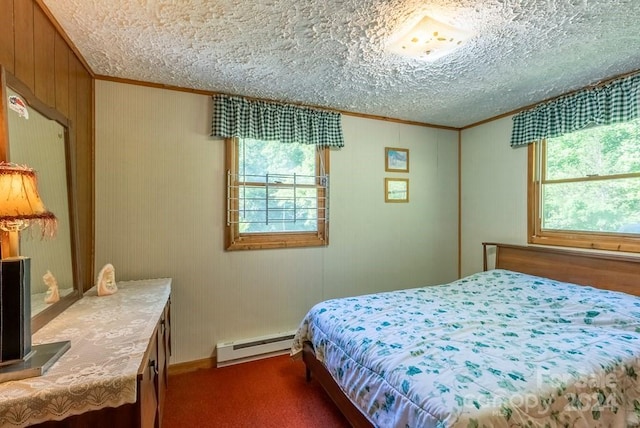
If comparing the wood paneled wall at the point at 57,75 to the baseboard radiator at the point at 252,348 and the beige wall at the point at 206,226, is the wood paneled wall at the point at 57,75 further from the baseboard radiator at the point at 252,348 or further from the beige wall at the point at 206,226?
the baseboard radiator at the point at 252,348

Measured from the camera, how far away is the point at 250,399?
7.10 ft

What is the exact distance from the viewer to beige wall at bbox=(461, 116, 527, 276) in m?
3.12

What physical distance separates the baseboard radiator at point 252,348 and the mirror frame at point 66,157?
1.24m

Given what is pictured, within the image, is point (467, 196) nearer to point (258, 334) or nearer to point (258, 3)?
point (258, 334)

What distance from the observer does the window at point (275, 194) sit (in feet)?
9.02

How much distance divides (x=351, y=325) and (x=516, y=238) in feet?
7.53

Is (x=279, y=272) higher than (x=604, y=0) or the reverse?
the reverse

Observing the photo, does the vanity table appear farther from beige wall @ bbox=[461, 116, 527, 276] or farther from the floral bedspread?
beige wall @ bbox=[461, 116, 527, 276]

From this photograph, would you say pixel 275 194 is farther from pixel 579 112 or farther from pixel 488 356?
pixel 579 112

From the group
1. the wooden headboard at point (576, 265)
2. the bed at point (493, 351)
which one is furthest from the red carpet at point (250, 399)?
the wooden headboard at point (576, 265)

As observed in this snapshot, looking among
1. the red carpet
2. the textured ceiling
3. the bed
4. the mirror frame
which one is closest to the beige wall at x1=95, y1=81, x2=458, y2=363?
the red carpet

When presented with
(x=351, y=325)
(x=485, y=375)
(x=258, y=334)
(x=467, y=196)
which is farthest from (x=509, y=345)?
(x=467, y=196)

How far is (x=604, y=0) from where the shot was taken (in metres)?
1.48

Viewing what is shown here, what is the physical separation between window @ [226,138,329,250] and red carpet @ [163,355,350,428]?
3.58 feet
